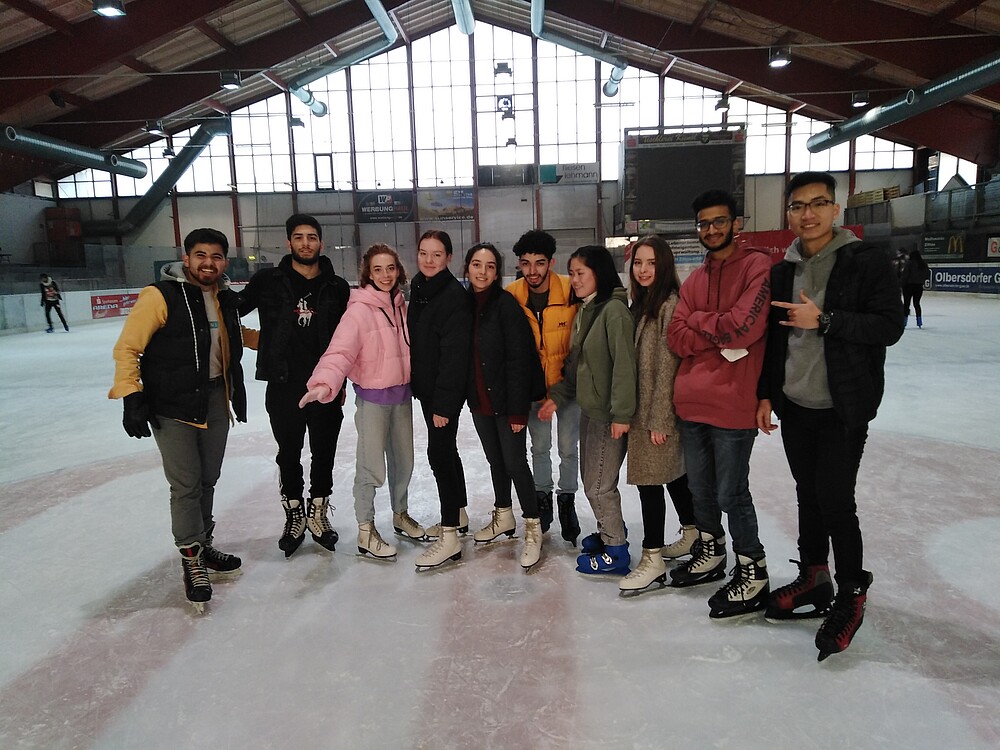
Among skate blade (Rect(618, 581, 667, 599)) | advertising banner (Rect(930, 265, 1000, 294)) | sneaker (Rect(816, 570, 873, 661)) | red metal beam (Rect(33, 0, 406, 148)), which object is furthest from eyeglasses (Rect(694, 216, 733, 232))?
red metal beam (Rect(33, 0, 406, 148))

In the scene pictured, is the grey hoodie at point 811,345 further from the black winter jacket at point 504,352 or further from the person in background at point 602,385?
the black winter jacket at point 504,352

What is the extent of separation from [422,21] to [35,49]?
541 inches

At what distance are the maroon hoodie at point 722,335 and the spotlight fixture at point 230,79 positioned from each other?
1738 centimetres

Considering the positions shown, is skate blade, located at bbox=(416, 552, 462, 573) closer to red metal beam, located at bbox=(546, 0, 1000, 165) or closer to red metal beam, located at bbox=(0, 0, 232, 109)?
red metal beam, located at bbox=(0, 0, 232, 109)

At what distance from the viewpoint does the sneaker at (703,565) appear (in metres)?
2.54

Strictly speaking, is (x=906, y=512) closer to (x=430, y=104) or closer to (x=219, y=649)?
(x=219, y=649)

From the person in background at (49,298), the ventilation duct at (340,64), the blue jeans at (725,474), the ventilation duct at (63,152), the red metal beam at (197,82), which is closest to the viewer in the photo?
the blue jeans at (725,474)

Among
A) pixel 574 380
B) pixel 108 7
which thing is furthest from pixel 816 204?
pixel 108 7

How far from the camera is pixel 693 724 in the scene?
1750 millimetres

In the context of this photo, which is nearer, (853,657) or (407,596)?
(853,657)

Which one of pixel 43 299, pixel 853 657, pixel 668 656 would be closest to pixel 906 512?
pixel 853 657

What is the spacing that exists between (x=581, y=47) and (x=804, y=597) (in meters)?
21.0

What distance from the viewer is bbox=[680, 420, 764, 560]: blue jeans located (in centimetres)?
225

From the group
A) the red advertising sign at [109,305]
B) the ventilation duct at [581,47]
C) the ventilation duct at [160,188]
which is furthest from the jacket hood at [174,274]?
the ventilation duct at [160,188]
